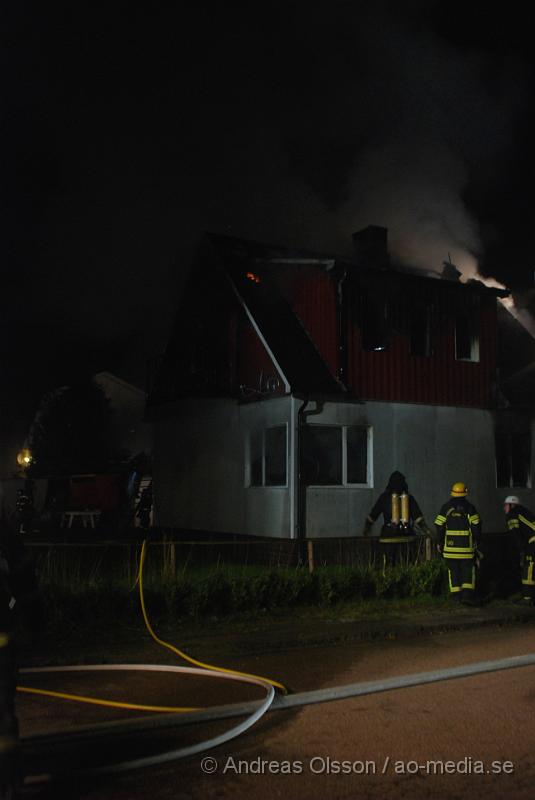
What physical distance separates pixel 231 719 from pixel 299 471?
10.0 metres

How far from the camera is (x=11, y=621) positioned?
4113 mm

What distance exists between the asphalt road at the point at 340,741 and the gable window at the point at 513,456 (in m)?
11.3

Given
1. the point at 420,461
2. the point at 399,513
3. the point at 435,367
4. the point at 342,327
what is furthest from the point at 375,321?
the point at 399,513

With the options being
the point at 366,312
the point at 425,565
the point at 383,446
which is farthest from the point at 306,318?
the point at 425,565

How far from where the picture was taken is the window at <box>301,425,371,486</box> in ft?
53.4

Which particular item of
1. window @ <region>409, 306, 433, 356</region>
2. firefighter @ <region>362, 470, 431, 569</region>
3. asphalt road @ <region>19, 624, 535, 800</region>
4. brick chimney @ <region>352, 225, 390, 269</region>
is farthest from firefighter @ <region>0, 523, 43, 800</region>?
brick chimney @ <region>352, 225, 390, 269</region>

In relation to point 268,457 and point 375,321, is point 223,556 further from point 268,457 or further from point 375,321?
point 375,321

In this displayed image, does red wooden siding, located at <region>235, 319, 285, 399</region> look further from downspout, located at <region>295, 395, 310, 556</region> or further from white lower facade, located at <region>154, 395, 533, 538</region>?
downspout, located at <region>295, 395, 310, 556</region>

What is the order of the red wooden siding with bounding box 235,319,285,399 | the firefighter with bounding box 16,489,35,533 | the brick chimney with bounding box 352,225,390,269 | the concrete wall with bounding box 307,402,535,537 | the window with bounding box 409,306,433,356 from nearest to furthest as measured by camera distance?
the concrete wall with bounding box 307,402,535,537 → the red wooden siding with bounding box 235,319,285,399 → the window with bounding box 409,306,433,356 → the brick chimney with bounding box 352,225,390,269 → the firefighter with bounding box 16,489,35,533

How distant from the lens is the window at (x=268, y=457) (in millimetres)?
16531

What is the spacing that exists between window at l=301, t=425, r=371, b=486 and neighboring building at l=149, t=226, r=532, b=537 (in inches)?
1.0

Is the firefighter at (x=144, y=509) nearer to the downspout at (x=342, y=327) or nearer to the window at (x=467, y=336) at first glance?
the downspout at (x=342, y=327)

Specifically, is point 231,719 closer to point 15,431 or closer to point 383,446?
point 383,446

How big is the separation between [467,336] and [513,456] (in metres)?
2.92
